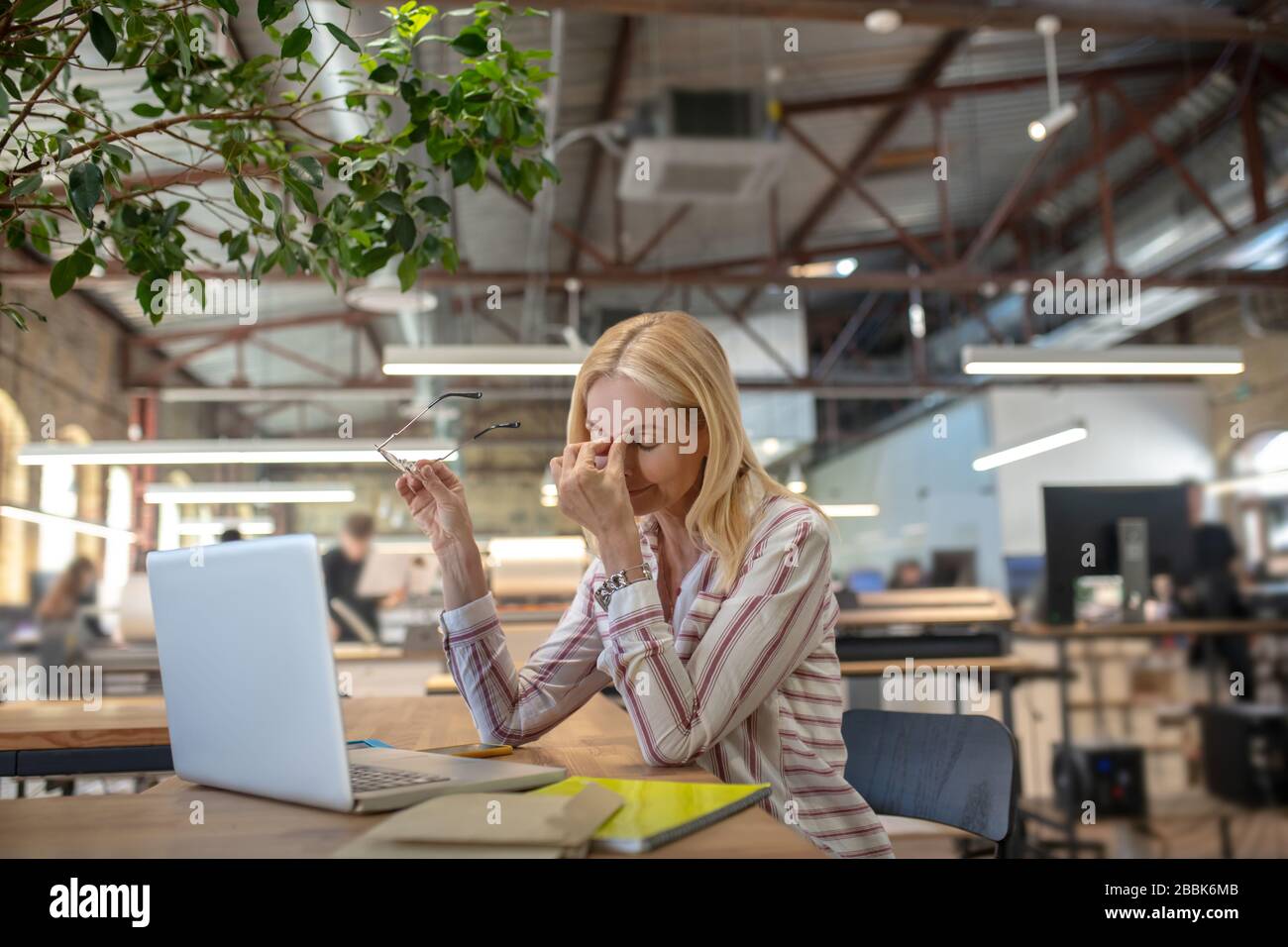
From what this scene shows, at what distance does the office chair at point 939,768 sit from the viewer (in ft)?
4.84

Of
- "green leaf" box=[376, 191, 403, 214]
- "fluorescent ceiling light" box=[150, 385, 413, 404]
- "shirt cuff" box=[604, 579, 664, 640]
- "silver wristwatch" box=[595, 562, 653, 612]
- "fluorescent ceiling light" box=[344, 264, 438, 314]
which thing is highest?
"fluorescent ceiling light" box=[344, 264, 438, 314]

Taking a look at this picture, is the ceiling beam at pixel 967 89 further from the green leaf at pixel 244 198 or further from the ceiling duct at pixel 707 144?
the green leaf at pixel 244 198

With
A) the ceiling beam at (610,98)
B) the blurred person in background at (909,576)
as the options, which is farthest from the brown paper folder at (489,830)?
Answer: the blurred person in background at (909,576)

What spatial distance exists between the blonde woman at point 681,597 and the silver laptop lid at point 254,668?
414 mm

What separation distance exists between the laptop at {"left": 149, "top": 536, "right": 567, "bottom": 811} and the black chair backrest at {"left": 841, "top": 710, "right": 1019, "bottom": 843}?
73cm

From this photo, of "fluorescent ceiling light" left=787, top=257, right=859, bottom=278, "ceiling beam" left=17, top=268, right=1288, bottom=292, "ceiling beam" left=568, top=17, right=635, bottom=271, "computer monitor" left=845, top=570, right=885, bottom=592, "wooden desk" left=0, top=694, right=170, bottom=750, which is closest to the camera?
"wooden desk" left=0, top=694, right=170, bottom=750

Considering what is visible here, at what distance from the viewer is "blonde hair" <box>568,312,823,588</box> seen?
1.41 metres

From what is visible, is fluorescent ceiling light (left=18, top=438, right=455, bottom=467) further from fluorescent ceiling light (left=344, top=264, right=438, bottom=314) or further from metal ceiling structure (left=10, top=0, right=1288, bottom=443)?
metal ceiling structure (left=10, top=0, right=1288, bottom=443)

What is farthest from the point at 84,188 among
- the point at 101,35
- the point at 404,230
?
the point at 404,230

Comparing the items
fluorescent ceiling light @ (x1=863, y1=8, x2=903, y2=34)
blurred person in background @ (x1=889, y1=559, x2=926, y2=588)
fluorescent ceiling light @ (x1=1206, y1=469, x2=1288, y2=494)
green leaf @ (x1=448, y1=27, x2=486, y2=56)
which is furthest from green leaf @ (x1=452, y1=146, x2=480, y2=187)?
fluorescent ceiling light @ (x1=1206, y1=469, x2=1288, y2=494)

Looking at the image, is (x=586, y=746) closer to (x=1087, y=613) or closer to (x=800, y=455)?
(x=1087, y=613)
